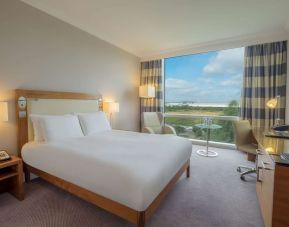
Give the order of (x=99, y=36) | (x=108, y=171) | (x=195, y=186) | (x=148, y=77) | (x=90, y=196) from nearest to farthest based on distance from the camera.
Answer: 1. (x=108, y=171)
2. (x=90, y=196)
3. (x=195, y=186)
4. (x=99, y=36)
5. (x=148, y=77)

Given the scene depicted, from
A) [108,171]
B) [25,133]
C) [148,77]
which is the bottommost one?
[108,171]

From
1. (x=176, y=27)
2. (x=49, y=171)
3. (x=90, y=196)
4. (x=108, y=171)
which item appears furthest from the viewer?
(x=176, y=27)

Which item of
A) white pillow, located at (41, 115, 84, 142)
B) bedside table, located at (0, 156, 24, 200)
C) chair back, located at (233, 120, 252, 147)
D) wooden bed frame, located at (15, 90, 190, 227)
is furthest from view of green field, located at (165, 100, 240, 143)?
bedside table, located at (0, 156, 24, 200)

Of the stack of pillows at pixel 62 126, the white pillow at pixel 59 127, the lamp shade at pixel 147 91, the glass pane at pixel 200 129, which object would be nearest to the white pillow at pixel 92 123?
the stack of pillows at pixel 62 126

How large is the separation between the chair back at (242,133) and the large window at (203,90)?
1201mm

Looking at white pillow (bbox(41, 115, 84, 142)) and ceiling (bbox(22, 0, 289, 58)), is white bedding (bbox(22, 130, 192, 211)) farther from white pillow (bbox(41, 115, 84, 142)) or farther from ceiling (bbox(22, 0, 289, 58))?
ceiling (bbox(22, 0, 289, 58))

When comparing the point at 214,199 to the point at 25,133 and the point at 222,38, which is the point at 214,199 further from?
the point at 222,38

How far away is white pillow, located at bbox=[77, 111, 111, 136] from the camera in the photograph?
2.89 m

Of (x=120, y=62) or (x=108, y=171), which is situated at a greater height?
(x=120, y=62)

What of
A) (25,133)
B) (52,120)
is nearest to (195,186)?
(52,120)

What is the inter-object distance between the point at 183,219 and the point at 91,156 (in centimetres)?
119

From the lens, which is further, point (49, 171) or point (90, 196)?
point (49, 171)

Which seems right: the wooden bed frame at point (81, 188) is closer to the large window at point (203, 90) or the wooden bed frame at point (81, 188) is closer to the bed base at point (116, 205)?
the bed base at point (116, 205)

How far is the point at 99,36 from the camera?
3.66 m
